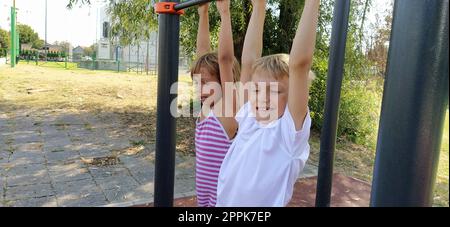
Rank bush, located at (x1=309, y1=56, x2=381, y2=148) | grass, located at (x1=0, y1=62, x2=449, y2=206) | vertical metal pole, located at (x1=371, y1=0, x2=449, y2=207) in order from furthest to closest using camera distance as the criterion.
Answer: bush, located at (x1=309, y1=56, x2=381, y2=148) → grass, located at (x1=0, y1=62, x2=449, y2=206) → vertical metal pole, located at (x1=371, y1=0, x2=449, y2=207)

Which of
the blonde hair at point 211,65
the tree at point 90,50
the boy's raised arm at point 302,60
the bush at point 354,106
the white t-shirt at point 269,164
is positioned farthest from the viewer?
the tree at point 90,50

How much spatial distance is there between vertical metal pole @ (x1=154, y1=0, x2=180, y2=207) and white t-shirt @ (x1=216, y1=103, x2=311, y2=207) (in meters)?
0.36

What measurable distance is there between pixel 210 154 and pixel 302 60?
0.52 m

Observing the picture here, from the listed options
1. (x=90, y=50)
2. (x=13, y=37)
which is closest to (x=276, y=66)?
(x=13, y=37)

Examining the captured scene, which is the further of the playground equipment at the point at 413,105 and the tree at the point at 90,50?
the tree at the point at 90,50

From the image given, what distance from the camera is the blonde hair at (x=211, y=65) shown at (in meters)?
1.36

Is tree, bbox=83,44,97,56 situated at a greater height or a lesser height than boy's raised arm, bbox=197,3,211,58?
greater

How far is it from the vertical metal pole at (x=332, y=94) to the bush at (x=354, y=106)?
303 centimetres

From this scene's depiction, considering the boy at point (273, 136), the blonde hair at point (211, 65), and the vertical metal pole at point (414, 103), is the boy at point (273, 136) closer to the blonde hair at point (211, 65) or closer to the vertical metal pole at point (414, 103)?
the blonde hair at point (211, 65)

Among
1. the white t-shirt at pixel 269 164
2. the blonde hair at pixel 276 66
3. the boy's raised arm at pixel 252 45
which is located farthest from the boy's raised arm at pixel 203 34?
the white t-shirt at pixel 269 164

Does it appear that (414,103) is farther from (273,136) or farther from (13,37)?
(13,37)

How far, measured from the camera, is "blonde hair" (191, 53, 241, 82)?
4.46 ft

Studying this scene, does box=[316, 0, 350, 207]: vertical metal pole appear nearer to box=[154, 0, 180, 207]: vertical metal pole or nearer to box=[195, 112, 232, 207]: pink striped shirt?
box=[195, 112, 232, 207]: pink striped shirt

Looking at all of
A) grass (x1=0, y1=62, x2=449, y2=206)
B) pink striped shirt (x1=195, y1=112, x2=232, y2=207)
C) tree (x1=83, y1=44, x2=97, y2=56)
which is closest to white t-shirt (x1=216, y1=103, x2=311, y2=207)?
pink striped shirt (x1=195, y1=112, x2=232, y2=207)
